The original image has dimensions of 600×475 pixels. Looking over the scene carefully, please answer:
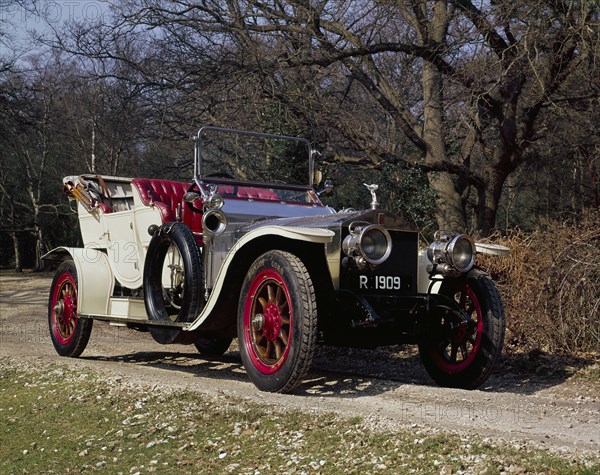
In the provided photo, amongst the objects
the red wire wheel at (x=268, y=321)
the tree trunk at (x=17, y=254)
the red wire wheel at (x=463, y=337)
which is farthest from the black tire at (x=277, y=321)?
the tree trunk at (x=17, y=254)

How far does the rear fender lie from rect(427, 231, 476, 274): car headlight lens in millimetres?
3811

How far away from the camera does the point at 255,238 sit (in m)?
6.43

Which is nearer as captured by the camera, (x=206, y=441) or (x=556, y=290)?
(x=206, y=441)

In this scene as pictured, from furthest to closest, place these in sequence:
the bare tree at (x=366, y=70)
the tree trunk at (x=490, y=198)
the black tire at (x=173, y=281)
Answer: the tree trunk at (x=490, y=198), the bare tree at (x=366, y=70), the black tire at (x=173, y=281)

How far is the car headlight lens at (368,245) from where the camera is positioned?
6.07 metres

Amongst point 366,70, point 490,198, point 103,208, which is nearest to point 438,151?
point 490,198

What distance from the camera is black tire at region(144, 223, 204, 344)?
7066 mm

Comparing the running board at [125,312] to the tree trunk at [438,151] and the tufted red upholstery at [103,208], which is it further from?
the tree trunk at [438,151]

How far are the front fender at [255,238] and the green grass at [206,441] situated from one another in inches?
33.6

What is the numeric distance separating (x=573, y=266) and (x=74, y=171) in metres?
24.6

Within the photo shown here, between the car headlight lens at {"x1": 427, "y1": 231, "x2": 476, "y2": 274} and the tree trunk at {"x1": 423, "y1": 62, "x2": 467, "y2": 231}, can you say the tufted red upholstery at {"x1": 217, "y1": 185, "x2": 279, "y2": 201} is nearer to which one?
the car headlight lens at {"x1": 427, "y1": 231, "x2": 476, "y2": 274}

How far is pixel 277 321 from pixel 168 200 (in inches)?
122

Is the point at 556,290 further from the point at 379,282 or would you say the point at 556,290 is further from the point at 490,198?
the point at 490,198

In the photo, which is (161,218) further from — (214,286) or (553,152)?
(553,152)
